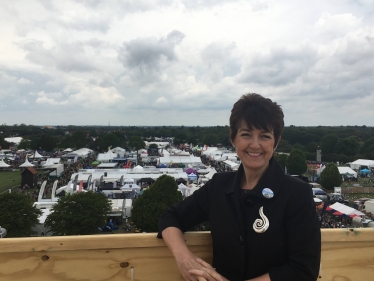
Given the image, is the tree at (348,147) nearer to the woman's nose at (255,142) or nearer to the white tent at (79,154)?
the white tent at (79,154)

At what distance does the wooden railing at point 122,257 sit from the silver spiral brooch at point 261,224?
1.32ft

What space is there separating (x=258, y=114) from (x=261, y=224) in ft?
1.68

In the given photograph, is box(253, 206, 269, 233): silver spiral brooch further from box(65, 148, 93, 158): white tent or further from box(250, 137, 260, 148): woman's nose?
box(65, 148, 93, 158): white tent

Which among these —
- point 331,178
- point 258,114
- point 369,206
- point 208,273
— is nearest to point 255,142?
point 258,114

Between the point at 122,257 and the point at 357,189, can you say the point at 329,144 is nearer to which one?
the point at 357,189

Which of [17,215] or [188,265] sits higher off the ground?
[188,265]

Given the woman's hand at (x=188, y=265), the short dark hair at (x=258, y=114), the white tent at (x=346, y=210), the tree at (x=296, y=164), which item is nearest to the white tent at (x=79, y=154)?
the tree at (x=296, y=164)

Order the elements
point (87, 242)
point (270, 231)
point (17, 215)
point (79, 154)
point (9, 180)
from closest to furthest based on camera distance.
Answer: point (270, 231) → point (87, 242) → point (17, 215) → point (9, 180) → point (79, 154)

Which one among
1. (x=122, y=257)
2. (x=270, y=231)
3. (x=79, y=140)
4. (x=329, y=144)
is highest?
(x=270, y=231)

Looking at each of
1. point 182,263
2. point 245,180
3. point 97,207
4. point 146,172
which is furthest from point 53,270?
point 146,172

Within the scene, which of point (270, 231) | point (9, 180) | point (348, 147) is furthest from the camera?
point (348, 147)

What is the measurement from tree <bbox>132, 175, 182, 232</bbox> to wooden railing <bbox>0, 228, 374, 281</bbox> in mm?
10226

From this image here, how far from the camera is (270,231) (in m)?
1.35

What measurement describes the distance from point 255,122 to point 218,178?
0.40 meters
